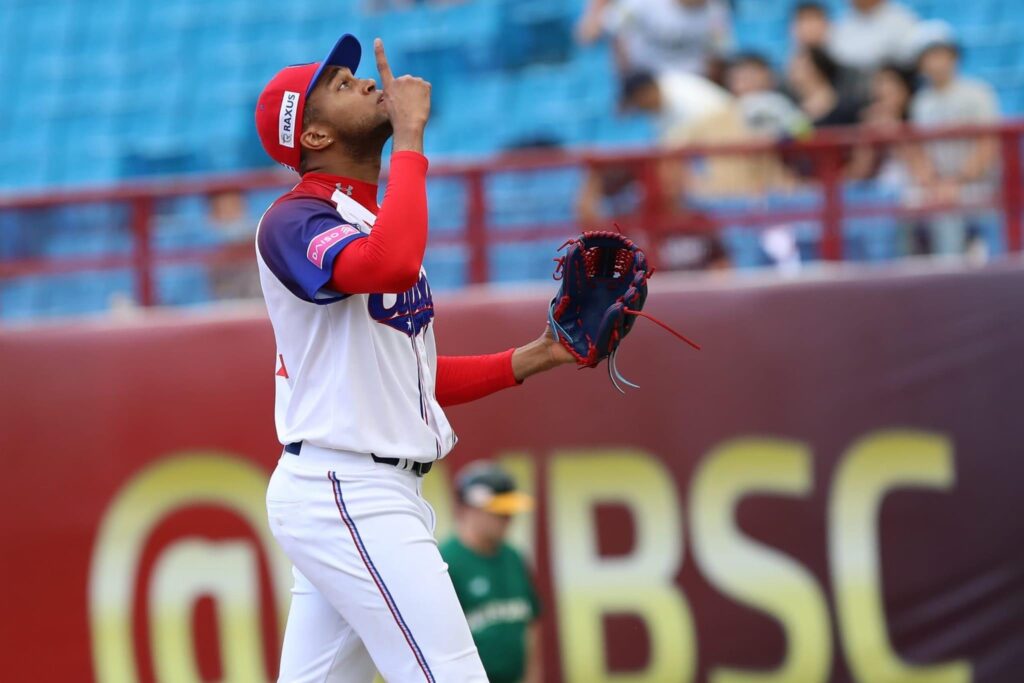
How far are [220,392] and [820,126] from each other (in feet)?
10.7

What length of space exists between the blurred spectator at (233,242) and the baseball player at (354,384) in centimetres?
380

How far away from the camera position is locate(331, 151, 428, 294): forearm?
9.63ft

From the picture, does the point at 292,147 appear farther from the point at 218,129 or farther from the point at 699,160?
the point at 218,129

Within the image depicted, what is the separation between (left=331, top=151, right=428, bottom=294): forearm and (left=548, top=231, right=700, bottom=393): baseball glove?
0.44 metres

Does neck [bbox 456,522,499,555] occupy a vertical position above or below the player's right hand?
below

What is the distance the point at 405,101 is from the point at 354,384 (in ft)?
1.97

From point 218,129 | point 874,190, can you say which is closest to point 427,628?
point 874,190

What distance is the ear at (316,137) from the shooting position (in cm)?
327

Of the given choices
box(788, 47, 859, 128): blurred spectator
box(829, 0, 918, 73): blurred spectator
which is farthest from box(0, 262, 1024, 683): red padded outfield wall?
box(829, 0, 918, 73): blurred spectator

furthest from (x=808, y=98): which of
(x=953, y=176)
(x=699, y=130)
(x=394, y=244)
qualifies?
(x=394, y=244)

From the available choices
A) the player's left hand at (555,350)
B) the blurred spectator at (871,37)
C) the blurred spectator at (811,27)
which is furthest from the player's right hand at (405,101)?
the blurred spectator at (811,27)

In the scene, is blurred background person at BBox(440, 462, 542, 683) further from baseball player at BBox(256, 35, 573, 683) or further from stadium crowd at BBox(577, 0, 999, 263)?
→ baseball player at BBox(256, 35, 573, 683)

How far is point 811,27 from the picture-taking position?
824cm

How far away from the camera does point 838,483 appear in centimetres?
659
